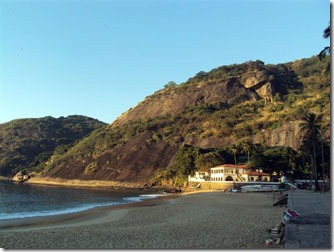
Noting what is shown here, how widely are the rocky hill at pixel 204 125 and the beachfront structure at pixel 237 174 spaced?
3.28m

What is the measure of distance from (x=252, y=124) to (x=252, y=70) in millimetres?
57730

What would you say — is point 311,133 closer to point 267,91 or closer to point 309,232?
point 309,232

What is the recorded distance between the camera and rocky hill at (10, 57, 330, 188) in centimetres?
10719

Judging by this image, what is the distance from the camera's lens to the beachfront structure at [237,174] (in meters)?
82.1

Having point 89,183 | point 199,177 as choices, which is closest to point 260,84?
point 89,183

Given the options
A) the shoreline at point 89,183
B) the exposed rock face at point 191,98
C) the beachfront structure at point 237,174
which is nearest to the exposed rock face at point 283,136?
the beachfront structure at point 237,174

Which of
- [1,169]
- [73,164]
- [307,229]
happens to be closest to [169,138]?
[73,164]

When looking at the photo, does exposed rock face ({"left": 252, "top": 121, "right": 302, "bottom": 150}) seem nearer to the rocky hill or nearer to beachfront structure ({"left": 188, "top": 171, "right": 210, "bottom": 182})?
the rocky hill

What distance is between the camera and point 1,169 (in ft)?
588

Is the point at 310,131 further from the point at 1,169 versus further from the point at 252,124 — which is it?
the point at 1,169

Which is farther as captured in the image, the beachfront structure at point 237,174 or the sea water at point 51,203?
the beachfront structure at point 237,174

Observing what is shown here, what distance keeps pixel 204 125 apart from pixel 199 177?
1792 inches

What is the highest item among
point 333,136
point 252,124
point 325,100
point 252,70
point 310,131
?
point 252,70

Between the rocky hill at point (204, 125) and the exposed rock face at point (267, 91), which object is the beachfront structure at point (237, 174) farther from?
the exposed rock face at point (267, 91)
